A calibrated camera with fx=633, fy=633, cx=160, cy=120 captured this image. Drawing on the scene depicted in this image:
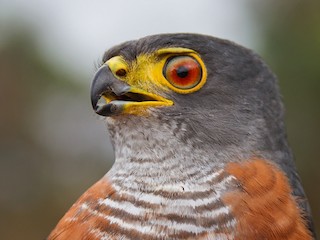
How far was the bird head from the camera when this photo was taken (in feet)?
13.0

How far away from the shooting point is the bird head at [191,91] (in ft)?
13.0

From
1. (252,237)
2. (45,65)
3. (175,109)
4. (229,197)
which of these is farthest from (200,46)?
(45,65)

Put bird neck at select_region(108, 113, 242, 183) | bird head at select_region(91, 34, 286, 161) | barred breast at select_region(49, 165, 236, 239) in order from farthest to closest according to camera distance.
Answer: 1. bird head at select_region(91, 34, 286, 161)
2. bird neck at select_region(108, 113, 242, 183)
3. barred breast at select_region(49, 165, 236, 239)

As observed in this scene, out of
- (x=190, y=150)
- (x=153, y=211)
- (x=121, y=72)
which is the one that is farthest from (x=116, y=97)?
(x=153, y=211)

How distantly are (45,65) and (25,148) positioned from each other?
3740mm

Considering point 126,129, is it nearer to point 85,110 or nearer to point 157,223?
point 157,223

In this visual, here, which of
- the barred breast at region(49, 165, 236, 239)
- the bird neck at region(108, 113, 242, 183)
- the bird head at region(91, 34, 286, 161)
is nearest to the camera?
the barred breast at region(49, 165, 236, 239)

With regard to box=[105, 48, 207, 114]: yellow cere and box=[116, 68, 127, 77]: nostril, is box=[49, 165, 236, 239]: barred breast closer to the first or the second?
box=[105, 48, 207, 114]: yellow cere

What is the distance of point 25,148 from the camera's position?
17.1 metres

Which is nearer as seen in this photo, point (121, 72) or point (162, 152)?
point (162, 152)

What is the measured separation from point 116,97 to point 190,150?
579 mm

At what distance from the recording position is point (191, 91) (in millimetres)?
4027

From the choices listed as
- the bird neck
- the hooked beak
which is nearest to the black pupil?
the hooked beak

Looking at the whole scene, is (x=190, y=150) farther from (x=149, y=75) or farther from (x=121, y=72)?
(x=121, y=72)
